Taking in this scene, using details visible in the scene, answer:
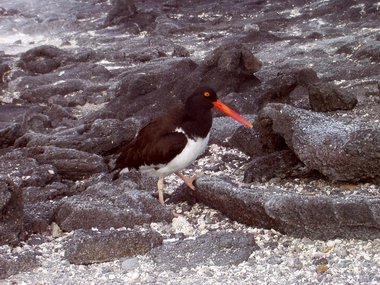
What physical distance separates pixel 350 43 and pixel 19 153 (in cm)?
1116

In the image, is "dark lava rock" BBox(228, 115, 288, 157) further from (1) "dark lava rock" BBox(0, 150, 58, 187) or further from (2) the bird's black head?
(1) "dark lava rock" BBox(0, 150, 58, 187)

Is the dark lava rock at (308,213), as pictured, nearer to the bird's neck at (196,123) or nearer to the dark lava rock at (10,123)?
the bird's neck at (196,123)

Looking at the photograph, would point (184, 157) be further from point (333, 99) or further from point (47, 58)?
point (47, 58)

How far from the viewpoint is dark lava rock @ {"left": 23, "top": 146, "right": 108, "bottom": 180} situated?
10430mm

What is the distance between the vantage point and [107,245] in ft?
22.2

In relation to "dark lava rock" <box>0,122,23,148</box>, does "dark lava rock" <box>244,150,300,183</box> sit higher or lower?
higher

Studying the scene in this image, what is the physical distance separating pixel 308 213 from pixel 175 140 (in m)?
2.17

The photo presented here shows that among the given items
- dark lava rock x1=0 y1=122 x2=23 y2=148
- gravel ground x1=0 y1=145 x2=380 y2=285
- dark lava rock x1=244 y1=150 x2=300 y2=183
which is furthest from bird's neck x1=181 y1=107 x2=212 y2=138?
dark lava rock x1=0 y1=122 x2=23 y2=148

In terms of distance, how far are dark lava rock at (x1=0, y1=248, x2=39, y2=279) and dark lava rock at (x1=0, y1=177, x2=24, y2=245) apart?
33 centimetres

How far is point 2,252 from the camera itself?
684 cm

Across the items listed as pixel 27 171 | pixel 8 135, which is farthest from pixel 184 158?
pixel 8 135

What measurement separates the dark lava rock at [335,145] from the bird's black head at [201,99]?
1087 millimetres

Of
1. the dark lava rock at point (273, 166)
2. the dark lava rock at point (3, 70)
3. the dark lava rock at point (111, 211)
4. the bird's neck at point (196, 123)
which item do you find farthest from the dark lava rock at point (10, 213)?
the dark lava rock at point (3, 70)

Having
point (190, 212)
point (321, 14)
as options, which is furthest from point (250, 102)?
point (321, 14)
